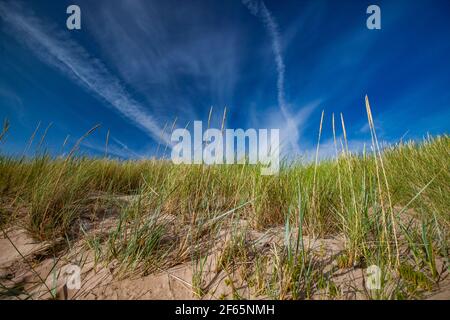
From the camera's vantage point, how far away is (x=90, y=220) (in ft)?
7.68

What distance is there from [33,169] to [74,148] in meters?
1.38

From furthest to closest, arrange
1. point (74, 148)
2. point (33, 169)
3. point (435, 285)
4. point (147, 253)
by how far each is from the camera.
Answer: point (33, 169), point (74, 148), point (147, 253), point (435, 285)

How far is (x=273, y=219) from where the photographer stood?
206 cm

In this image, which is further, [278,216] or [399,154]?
[399,154]

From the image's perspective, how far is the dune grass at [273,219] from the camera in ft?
4.38

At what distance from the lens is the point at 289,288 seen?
1291mm

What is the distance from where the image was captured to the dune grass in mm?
1334

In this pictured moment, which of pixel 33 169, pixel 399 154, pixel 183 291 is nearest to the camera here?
pixel 183 291

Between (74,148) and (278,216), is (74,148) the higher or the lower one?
the higher one
